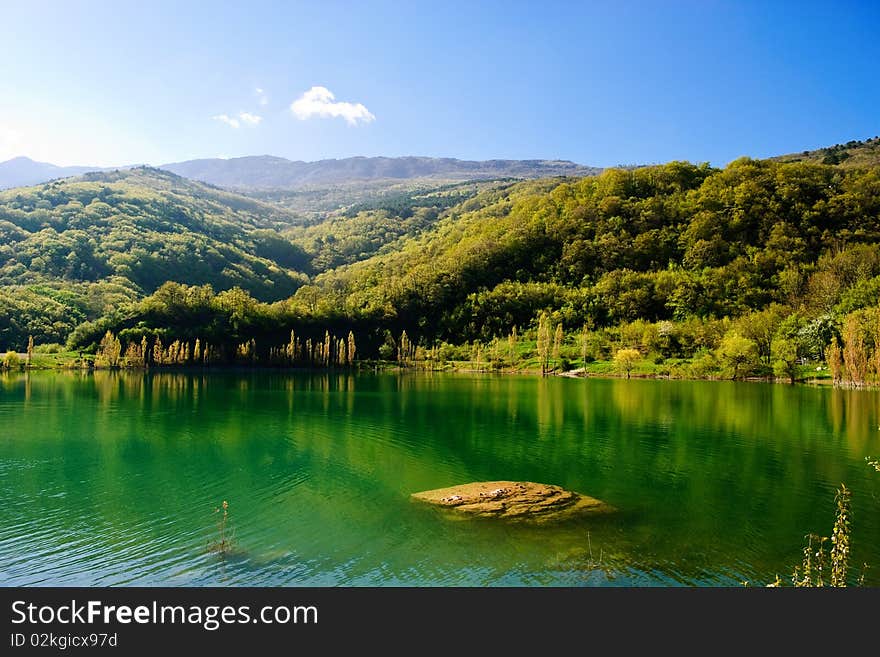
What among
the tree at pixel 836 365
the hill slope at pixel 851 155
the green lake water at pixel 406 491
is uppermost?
the hill slope at pixel 851 155

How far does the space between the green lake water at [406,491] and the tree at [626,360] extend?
43.3 meters

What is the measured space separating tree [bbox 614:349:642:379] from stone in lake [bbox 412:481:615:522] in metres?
68.4

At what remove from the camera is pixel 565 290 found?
126 m

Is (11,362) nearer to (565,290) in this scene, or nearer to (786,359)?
(565,290)

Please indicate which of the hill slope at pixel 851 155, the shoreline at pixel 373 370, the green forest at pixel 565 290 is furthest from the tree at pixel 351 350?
the hill slope at pixel 851 155

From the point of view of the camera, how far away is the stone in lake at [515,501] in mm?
15580

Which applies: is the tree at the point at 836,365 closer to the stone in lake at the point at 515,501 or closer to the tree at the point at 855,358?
the tree at the point at 855,358

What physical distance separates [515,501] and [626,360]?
7146cm

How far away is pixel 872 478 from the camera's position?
20.3 m

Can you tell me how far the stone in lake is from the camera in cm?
1558

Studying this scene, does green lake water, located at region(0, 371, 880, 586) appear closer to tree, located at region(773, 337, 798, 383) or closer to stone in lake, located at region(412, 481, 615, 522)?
stone in lake, located at region(412, 481, 615, 522)

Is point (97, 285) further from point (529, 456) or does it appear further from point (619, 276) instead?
point (529, 456)

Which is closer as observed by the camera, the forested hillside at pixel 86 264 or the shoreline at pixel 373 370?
the shoreline at pixel 373 370
